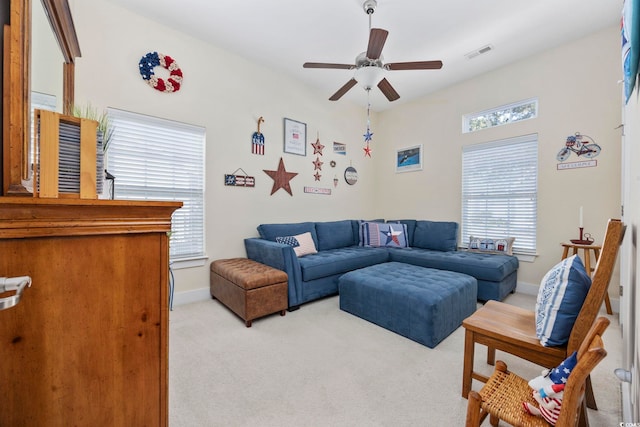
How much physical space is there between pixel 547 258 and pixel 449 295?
2016 millimetres

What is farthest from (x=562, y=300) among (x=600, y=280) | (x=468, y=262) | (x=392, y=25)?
(x=392, y=25)

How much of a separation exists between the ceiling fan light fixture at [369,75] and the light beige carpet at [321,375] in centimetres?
236

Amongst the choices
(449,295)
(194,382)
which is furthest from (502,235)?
(194,382)

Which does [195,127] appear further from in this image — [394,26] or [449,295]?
[449,295]

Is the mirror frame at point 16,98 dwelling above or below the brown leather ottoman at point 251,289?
above

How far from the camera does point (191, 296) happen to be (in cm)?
305

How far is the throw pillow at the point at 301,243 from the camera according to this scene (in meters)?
3.34

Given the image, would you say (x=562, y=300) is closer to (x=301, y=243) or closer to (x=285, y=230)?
(x=301, y=243)

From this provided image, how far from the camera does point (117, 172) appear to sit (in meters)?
2.64

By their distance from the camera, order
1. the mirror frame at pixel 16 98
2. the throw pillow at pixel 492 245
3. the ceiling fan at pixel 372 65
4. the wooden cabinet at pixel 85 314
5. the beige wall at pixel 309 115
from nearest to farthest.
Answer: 1. the wooden cabinet at pixel 85 314
2. the mirror frame at pixel 16 98
3. the ceiling fan at pixel 372 65
4. the beige wall at pixel 309 115
5. the throw pillow at pixel 492 245

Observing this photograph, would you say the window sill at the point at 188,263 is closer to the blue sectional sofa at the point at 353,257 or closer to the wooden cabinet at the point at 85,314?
the blue sectional sofa at the point at 353,257

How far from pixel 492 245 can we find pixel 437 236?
70cm

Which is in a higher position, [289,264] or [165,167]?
[165,167]

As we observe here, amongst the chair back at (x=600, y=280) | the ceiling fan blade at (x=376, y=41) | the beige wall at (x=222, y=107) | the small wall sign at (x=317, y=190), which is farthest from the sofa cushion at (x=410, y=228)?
the chair back at (x=600, y=280)
